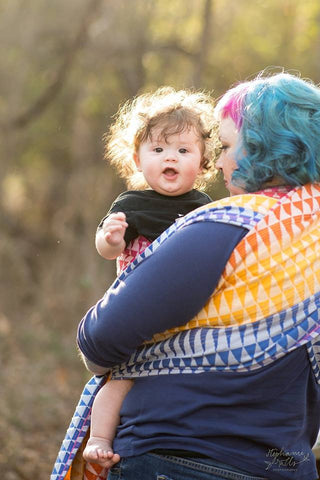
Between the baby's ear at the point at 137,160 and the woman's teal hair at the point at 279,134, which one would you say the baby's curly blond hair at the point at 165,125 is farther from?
the woman's teal hair at the point at 279,134

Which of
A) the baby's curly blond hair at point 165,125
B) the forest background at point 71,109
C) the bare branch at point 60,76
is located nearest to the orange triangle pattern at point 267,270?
the baby's curly blond hair at point 165,125

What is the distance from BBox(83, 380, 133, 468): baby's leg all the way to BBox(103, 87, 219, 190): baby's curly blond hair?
2.31 ft

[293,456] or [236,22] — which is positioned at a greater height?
[236,22]

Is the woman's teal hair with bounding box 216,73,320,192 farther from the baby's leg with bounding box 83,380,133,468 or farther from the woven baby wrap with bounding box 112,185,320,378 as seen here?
the baby's leg with bounding box 83,380,133,468

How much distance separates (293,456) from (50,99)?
977 cm

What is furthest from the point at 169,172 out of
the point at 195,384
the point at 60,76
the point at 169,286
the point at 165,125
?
the point at 60,76

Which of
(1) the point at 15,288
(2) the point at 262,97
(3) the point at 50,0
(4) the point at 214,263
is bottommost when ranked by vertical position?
(1) the point at 15,288

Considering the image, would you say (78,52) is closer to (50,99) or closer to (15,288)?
(50,99)

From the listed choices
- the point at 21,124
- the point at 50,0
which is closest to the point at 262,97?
the point at 50,0

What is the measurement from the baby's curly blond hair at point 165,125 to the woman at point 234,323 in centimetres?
40

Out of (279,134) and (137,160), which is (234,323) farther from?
(137,160)

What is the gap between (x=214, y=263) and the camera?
194 cm

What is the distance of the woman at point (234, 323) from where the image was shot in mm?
1965

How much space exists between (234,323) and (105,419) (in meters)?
0.46
